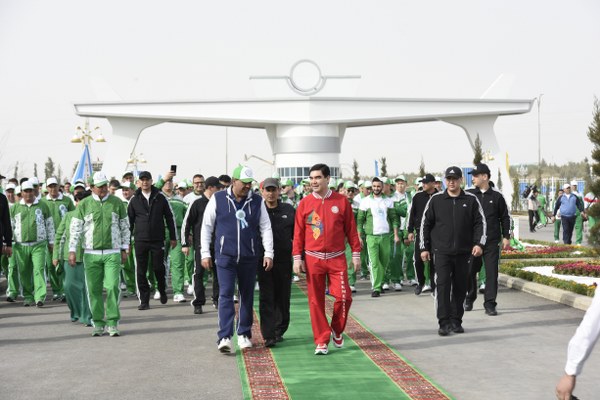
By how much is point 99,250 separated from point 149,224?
3.35 meters

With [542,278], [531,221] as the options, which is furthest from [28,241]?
[531,221]

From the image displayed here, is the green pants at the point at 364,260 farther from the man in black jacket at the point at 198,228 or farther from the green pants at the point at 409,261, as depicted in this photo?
the man in black jacket at the point at 198,228

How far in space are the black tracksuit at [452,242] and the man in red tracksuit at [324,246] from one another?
170 cm

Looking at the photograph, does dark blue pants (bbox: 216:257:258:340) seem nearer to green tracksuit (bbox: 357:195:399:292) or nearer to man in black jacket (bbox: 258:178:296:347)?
man in black jacket (bbox: 258:178:296:347)

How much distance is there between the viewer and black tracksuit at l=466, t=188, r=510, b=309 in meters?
12.7

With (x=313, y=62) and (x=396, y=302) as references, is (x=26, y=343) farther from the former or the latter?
(x=313, y=62)

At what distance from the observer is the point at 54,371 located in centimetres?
870

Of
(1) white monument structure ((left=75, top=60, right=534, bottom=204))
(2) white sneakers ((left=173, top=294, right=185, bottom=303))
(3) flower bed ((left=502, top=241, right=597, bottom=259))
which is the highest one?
(1) white monument structure ((left=75, top=60, right=534, bottom=204))

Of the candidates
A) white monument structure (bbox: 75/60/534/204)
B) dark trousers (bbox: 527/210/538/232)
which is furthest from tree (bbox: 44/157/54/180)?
dark trousers (bbox: 527/210/538/232)

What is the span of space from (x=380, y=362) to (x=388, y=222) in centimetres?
734

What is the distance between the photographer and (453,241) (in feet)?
36.4

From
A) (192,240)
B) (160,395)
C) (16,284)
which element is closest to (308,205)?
(160,395)

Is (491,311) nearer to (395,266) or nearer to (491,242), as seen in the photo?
(491,242)

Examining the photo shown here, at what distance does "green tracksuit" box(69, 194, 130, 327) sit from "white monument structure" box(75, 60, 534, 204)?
42.7 metres
